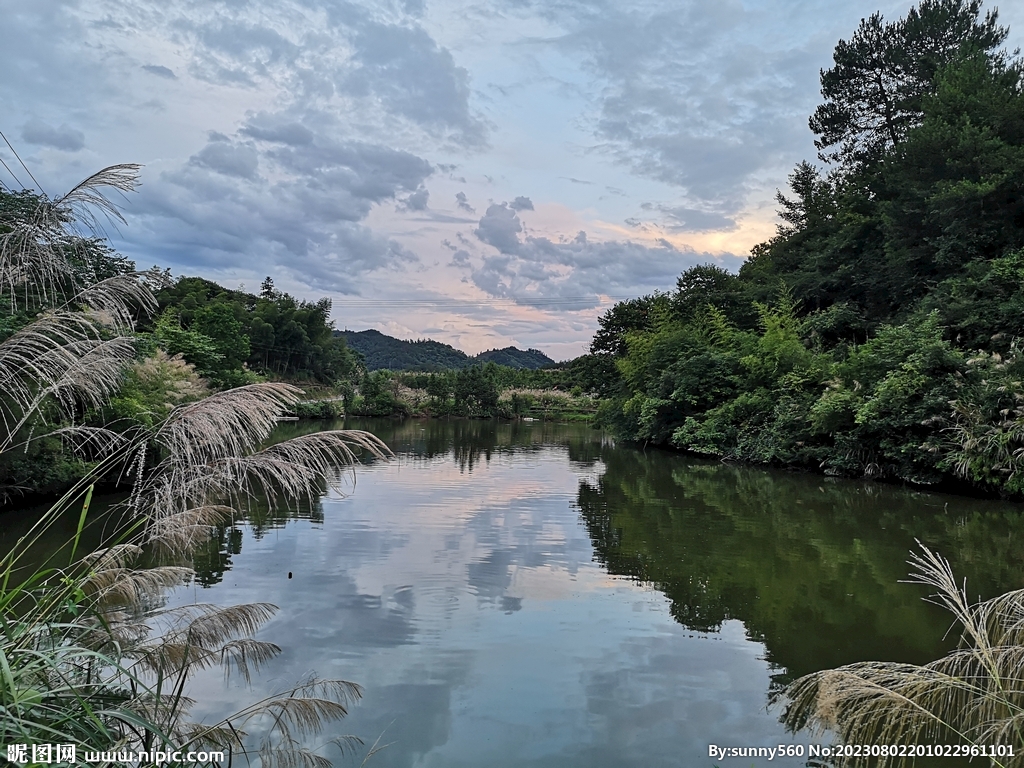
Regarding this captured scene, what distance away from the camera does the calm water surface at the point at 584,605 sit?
4609 millimetres

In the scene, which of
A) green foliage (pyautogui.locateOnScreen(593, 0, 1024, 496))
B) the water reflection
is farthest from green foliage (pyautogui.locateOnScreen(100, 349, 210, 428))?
green foliage (pyautogui.locateOnScreen(593, 0, 1024, 496))

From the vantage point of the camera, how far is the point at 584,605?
7176 millimetres

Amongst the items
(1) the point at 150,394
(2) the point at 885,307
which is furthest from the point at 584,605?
(2) the point at 885,307

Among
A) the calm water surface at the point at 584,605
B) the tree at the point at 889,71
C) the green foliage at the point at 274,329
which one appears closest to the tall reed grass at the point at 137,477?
the calm water surface at the point at 584,605

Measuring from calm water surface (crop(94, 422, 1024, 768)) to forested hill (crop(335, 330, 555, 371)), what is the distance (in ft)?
285

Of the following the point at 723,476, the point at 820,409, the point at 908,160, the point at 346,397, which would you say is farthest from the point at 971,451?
the point at 346,397

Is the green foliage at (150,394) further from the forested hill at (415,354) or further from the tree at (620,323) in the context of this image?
the forested hill at (415,354)

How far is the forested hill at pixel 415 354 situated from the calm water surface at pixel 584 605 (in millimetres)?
86962

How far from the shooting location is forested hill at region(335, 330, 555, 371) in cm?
10456

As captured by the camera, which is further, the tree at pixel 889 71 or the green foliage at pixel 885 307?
the tree at pixel 889 71

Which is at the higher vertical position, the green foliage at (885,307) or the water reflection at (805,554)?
the green foliage at (885,307)

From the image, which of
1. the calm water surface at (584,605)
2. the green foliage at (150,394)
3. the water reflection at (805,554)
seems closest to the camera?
the calm water surface at (584,605)

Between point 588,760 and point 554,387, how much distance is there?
55.0 m

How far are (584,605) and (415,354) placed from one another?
338ft
